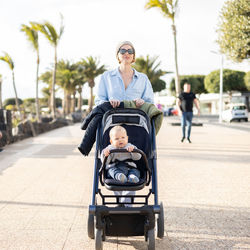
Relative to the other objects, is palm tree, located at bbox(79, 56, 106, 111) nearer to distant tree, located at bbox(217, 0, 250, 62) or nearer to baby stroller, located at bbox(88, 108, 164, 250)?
distant tree, located at bbox(217, 0, 250, 62)

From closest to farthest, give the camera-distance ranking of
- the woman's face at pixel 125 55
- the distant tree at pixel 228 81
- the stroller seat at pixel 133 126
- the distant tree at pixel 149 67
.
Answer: the stroller seat at pixel 133 126 → the woman's face at pixel 125 55 → the distant tree at pixel 149 67 → the distant tree at pixel 228 81

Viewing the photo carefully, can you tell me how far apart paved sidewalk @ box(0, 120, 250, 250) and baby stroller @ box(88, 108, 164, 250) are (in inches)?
10.1

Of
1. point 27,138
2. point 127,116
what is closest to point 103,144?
point 127,116

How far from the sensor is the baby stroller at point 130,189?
3082 millimetres

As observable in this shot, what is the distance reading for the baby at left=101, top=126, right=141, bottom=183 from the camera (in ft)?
10.5

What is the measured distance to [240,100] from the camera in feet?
233

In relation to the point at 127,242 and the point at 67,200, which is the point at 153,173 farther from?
the point at 67,200

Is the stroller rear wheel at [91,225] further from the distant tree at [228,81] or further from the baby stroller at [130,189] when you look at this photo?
the distant tree at [228,81]

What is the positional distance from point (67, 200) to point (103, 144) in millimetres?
1660

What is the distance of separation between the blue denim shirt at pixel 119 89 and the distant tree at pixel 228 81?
64663 millimetres

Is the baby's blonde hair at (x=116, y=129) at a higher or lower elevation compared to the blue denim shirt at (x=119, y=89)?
lower

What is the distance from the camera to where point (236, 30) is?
1988 cm

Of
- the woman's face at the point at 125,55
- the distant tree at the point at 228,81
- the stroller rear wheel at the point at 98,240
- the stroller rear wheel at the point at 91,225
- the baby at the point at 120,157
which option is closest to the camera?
the stroller rear wheel at the point at 98,240

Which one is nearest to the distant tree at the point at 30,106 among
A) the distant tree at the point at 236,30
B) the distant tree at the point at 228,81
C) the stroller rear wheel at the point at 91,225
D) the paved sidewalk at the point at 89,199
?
the distant tree at the point at 228,81
